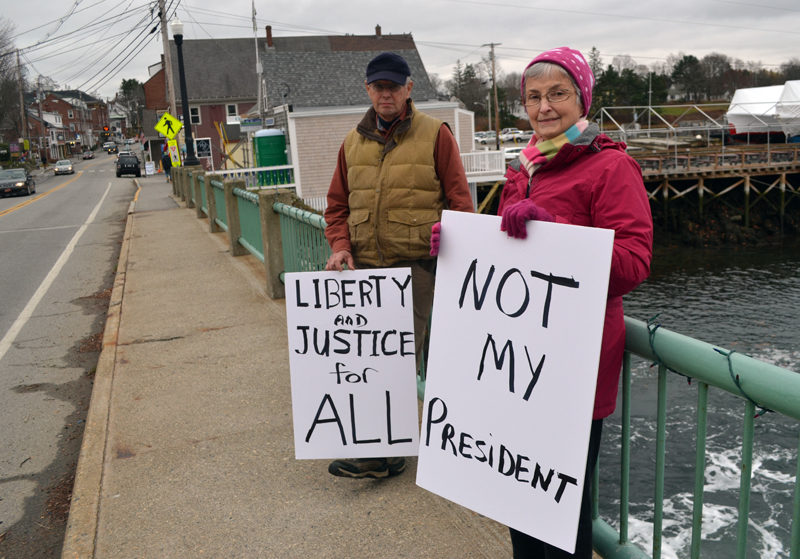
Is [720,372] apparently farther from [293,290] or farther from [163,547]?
[163,547]

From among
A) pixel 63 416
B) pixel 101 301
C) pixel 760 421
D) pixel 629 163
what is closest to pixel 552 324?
pixel 629 163

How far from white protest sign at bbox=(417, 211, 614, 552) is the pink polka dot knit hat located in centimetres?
41

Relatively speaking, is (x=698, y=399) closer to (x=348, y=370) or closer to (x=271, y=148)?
(x=348, y=370)

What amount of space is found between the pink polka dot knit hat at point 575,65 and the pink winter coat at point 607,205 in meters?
0.13

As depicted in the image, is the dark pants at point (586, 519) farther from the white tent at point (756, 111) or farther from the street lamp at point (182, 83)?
the white tent at point (756, 111)

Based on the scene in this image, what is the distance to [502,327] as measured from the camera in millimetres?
2254

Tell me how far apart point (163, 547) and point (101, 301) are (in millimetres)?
6944

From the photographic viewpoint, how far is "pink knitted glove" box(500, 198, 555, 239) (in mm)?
2012

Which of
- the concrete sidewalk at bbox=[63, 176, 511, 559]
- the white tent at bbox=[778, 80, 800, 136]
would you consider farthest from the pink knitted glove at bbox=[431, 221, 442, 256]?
the white tent at bbox=[778, 80, 800, 136]

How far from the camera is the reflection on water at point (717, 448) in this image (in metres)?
8.31

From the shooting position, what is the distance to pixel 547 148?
2.02 meters

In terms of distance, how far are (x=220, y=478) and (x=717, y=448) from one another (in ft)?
30.3

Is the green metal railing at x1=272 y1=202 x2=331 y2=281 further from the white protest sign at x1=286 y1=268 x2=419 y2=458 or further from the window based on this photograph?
the window

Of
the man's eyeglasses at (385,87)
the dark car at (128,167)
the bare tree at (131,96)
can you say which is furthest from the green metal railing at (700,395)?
Result: the bare tree at (131,96)
